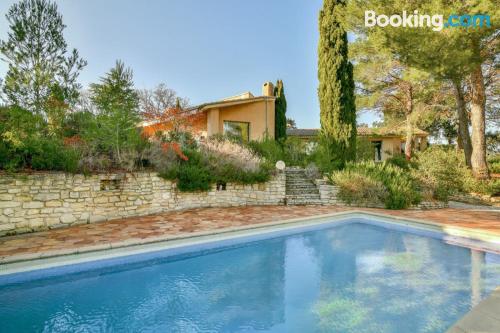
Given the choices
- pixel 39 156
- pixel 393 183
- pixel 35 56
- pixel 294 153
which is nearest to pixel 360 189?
pixel 393 183

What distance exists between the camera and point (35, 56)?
7.66 m

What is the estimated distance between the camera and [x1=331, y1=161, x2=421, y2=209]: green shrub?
9.55 metres

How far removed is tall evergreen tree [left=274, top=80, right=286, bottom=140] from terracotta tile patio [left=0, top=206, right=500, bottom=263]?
10368mm

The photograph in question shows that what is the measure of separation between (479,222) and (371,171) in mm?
4236

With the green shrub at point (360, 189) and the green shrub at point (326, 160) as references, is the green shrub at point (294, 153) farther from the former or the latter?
the green shrub at point (360, 189)

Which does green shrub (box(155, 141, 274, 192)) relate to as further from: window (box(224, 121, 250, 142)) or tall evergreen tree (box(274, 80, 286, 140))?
tall evergreen tree (box(274, 80, 286, 140))

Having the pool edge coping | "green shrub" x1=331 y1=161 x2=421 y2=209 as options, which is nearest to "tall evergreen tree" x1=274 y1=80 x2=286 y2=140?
"green shrub" x1=331 y1=161 x2=421 y2=209

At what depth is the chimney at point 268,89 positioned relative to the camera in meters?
18.7

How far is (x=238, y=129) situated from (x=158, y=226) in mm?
11313

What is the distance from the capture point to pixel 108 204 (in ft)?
23.3

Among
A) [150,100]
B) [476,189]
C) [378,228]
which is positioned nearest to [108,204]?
[378,228]

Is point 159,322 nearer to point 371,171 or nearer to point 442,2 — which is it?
point 371,171

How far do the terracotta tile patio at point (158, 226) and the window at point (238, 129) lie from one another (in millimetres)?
8110

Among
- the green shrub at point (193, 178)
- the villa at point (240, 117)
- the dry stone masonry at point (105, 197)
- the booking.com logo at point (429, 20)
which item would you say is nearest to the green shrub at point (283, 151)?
the villa at point (240, 117)
